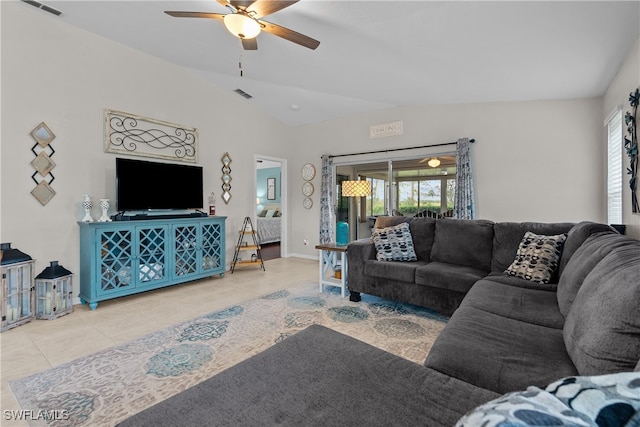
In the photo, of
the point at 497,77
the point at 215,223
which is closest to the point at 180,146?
the point at 215,223

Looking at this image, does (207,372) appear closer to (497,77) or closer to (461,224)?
(461,224)

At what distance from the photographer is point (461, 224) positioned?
3.37 meters

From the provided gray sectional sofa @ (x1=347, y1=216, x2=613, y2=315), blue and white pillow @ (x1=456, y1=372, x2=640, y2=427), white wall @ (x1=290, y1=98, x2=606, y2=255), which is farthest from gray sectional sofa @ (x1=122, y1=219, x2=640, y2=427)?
white wall @ (x1=290, y1=98, x2=606, y2=255)

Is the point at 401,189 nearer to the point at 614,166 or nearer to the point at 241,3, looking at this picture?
the point at 614,166

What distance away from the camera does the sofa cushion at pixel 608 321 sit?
969mm

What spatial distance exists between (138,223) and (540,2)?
4.28m

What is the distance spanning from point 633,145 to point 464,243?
1549 millimetres

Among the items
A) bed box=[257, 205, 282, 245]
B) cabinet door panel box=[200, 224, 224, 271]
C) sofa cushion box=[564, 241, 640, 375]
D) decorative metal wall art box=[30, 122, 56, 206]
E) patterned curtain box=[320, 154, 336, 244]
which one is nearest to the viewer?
sofa cushion box=[564, 241, 640, 375]

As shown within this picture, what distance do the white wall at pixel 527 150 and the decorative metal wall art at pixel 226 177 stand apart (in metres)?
2.90

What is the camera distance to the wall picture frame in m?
9.95

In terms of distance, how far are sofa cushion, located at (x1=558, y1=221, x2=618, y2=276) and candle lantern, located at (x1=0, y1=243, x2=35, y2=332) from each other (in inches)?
187

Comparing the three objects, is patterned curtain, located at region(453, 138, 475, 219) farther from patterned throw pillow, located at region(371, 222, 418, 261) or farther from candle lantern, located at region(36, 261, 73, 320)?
candle lantern, located at region(36, 261, 73, 320)

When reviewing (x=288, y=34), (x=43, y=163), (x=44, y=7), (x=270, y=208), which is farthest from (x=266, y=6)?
(x=270, y=208)

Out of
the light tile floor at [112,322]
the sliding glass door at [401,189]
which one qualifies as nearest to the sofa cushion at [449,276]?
the light tile floor at [112,322]
